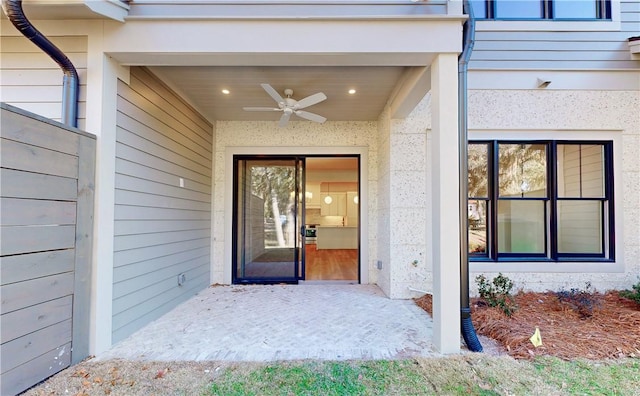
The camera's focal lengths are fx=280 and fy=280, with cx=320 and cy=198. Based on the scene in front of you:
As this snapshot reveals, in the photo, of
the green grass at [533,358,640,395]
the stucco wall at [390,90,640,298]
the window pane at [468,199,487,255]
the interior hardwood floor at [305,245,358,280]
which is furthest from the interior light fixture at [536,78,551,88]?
the interior hardwood floor at [305,245,358,280]

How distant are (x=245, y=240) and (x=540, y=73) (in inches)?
213

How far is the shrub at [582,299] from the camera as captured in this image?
3246 millimetres

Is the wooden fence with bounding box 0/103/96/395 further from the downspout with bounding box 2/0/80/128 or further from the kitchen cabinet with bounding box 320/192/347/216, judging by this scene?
the kitchen cabinet with bounding box 320/192/347/216

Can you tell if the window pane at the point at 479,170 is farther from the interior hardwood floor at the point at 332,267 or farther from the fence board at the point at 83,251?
the fence board at the point at 83,251

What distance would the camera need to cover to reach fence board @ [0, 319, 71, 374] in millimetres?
1876

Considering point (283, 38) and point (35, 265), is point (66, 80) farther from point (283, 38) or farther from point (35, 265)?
point (283, 38)

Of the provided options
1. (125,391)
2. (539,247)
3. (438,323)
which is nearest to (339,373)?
(438,323)

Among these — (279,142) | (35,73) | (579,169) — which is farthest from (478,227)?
(35,73)

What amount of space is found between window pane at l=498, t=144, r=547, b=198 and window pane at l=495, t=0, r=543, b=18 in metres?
1.92

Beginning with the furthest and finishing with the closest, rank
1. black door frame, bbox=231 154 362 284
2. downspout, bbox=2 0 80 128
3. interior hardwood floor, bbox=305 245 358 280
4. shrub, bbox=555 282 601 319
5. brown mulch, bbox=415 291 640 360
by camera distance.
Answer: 1. interior hardwood floor, bbox=305 245 358 280
2. black door frame, bbox=231 154 362 284
3. shrub, bbox=555 282 601 319
4. brown mulch, bbox=415 291 640 360
5. downspout, bbox=2 0 80 128

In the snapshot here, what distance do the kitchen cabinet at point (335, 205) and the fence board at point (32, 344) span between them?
1021 cm

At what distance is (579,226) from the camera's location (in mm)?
4141

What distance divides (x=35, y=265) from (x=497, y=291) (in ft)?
16.2

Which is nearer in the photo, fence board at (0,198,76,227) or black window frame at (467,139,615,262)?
fence board at (0,198,76,227)
